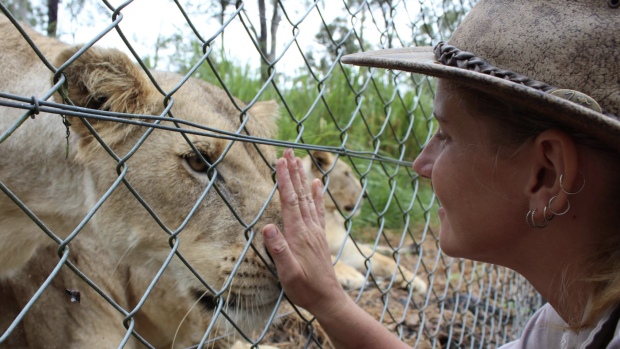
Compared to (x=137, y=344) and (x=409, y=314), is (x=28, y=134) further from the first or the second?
(x=409, y=314)

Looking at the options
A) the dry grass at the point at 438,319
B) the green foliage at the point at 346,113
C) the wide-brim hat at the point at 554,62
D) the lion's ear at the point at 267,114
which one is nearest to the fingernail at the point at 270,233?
the wide-brim hat at the point at 554,62

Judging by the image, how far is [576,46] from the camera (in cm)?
103

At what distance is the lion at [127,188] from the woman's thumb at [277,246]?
0.45 feet

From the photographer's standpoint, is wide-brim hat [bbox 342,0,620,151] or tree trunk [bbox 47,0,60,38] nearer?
wide-brim hat [bbox 342,0,620,151]

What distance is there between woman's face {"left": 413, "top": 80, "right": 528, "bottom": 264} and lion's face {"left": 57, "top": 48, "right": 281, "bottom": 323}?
2.04 ft

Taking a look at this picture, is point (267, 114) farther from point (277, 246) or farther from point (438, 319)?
point (438, 319)

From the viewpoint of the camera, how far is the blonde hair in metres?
1.12

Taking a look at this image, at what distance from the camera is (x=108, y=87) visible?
1.68 meters

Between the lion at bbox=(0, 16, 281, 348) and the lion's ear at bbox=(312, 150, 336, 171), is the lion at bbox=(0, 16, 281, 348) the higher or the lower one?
the lower one

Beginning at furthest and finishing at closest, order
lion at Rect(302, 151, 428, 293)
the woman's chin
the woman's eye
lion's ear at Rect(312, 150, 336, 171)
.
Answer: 1. lion's ear at Rect(312, 150, 336, 171)
2. lion at Rect(302, 151, 428, 293)
3. the woman's eye
4. the woman's chin

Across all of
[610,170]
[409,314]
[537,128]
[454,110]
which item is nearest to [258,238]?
[454,110]

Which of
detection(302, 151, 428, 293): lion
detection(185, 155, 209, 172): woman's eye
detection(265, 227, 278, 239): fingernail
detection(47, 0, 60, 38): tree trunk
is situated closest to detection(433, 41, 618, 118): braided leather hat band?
detection(265, 227, 278, 239): fingernail

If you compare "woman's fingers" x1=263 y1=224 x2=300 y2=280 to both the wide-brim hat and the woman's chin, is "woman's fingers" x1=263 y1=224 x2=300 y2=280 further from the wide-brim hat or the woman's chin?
the wide-brim hat

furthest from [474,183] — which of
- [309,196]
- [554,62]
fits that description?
[309,196]
